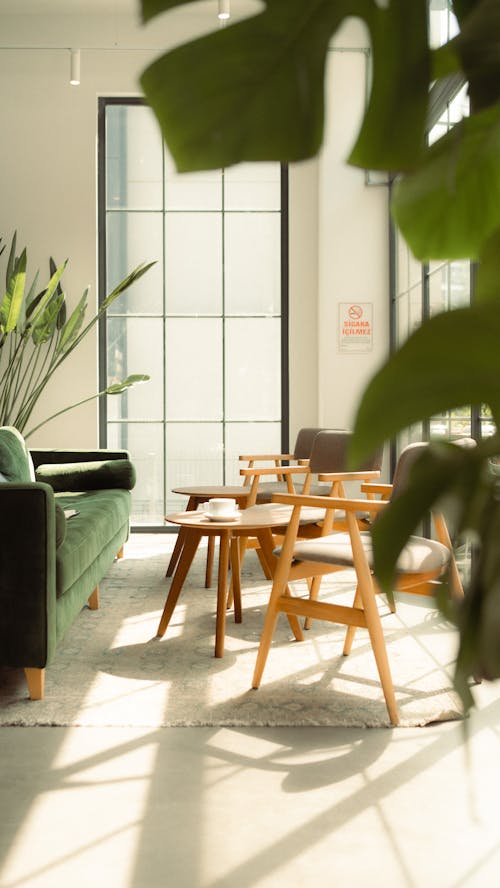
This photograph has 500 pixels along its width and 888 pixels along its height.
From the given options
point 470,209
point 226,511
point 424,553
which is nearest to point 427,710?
point 424,553

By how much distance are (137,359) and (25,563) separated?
14.9 feet

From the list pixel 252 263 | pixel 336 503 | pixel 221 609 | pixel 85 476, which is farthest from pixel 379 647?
pixel 252 263

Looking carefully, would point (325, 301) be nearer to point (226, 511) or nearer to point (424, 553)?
point (226, 511)

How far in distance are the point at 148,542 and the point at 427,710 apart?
3.94m

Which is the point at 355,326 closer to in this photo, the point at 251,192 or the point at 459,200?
the point at 251,192

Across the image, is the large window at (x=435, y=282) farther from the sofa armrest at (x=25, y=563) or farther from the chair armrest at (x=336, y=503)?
the sofa armrest at (x=25, y=563)

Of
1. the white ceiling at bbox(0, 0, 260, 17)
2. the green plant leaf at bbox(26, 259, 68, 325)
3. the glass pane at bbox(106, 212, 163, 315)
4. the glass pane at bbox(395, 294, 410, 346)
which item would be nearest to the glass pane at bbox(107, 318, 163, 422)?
the glass pane at bbox(106, 212, 163, 315)

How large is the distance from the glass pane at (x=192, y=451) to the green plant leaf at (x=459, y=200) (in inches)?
263

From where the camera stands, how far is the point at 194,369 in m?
7.00

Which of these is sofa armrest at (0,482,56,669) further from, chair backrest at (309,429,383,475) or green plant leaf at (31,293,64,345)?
green plant leaf at (31,293,64,345)

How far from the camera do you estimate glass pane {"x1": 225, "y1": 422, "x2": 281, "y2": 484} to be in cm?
700

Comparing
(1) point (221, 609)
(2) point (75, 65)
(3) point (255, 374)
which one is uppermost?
(2) point (75, 65)

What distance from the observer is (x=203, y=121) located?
0.26 meters

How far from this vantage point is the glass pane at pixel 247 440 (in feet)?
23.0
